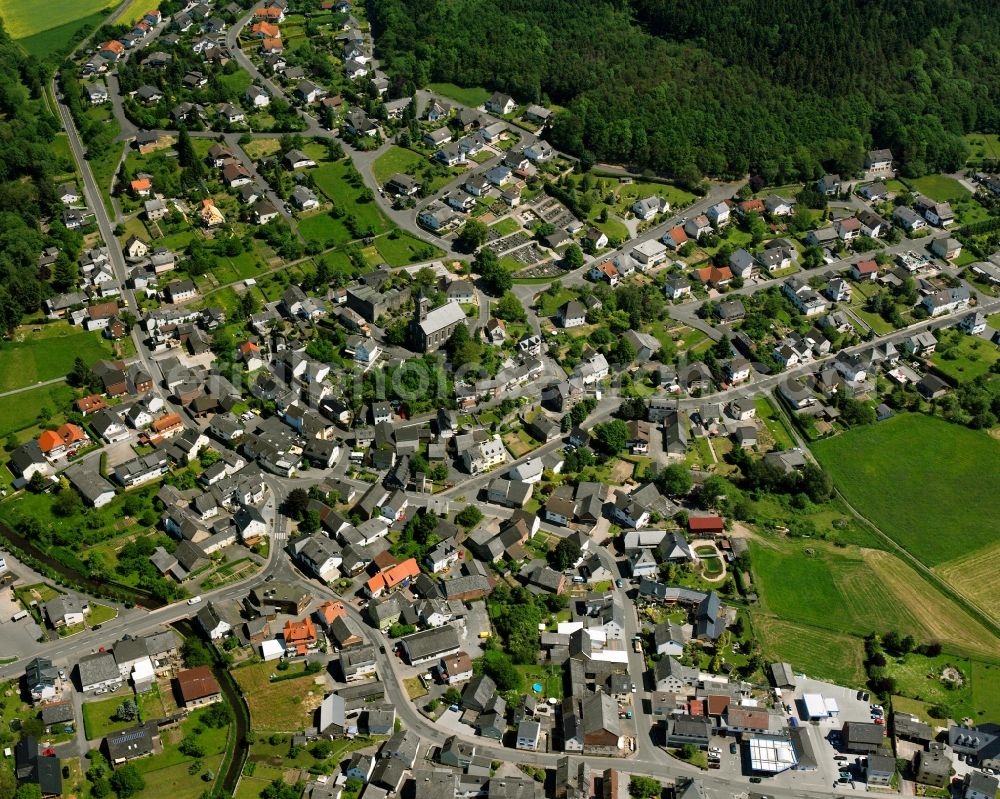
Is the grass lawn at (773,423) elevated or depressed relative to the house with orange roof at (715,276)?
depressed


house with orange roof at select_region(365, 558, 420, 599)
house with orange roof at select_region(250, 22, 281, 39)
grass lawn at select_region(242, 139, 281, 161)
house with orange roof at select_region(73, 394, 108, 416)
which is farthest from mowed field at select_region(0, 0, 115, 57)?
house with orange roof at select_region(365, 558, 420, 599)

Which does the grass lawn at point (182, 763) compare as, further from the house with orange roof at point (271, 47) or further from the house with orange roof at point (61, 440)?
the house with orange roof at point (271, 47)

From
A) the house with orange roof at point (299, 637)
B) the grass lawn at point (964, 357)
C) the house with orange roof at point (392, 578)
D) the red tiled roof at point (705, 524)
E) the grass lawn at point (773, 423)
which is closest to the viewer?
the house with orange roof at point (299, 637)

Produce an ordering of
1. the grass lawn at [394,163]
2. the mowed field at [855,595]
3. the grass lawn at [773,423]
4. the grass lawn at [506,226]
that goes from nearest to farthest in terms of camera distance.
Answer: the mowed field at [855,595] < the grass lawn at [773,423] < the grass lawn at [506,226] < the grass lawn at [394,163]

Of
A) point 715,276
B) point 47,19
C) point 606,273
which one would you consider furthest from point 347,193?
point 47,19

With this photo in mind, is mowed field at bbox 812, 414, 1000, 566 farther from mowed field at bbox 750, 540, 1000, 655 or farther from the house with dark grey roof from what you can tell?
the house with dark grey roof

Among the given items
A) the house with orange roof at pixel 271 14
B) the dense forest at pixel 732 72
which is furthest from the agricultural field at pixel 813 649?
the house with orange roof at pixel 271 14

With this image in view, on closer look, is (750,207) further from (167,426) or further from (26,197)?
(26,197)

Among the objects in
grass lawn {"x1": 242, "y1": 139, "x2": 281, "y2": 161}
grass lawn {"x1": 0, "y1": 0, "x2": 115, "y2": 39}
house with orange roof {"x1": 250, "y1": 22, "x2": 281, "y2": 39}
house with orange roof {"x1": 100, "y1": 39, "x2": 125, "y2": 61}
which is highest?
grass lawn {"x1": 0, "y1": 0, "x2": 115, "y2": 39}
